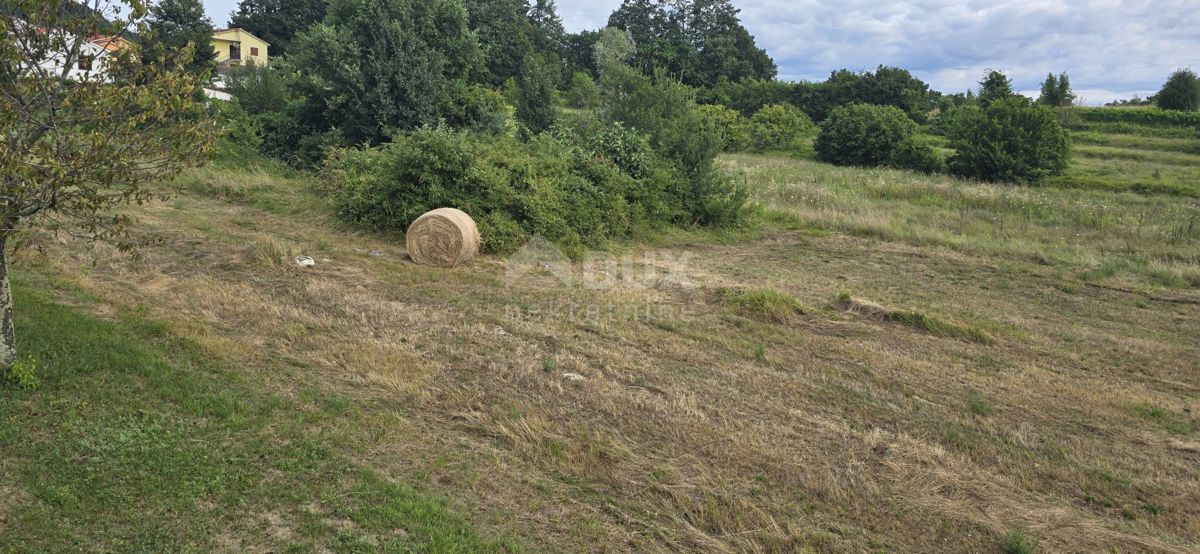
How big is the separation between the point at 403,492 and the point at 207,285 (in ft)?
19.3

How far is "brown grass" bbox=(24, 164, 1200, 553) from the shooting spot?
197 inches

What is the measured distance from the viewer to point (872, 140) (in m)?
38.0

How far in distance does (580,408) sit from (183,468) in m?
3.05

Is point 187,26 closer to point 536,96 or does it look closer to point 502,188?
point 536,96

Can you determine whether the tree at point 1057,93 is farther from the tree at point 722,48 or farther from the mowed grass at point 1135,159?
the tree at point 722,48

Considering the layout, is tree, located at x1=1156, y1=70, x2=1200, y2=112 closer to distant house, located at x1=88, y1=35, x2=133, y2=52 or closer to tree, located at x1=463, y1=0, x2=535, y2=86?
tree, located at x1=463, y1=0, x2=535, y2=86

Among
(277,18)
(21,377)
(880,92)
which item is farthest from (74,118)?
(277,18)

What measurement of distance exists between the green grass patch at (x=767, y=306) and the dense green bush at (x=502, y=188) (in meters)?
4.68

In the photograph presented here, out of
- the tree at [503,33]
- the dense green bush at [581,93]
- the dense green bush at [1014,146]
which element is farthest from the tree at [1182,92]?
the tree at [503,33]

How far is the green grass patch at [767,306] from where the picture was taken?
9.69 metres

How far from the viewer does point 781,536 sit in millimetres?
4684

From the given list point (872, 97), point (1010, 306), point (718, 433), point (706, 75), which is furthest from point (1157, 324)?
point (706, 75)

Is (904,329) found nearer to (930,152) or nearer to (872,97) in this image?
(930,152)

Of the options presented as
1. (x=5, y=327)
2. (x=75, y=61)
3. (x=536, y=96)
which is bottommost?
(x=5, y=327)
